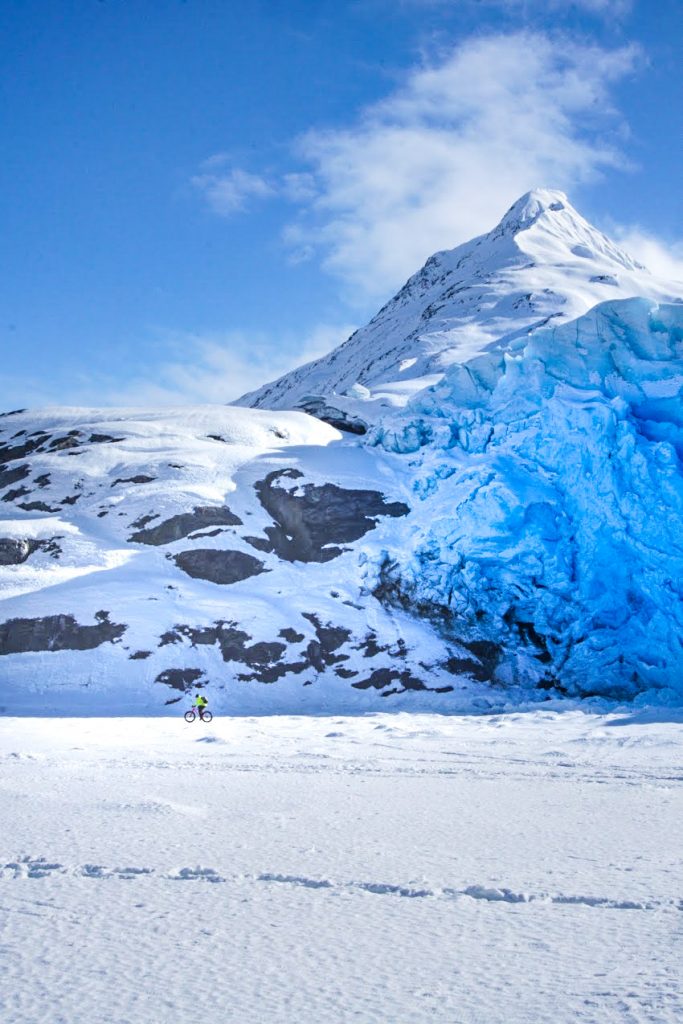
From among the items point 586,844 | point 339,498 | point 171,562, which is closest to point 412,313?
point 339,498

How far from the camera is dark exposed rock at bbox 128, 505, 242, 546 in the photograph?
35.6 metres

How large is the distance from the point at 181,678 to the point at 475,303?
7136 centimetres

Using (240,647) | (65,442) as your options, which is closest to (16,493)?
Answer: (65,442)

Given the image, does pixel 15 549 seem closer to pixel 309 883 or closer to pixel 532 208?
pixel 309 883

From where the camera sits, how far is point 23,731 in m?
19.5

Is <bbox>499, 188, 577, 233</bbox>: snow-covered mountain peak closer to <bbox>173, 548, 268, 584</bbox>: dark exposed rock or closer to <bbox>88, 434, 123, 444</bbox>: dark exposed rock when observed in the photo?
<bbox>88, 434, 123, 444</bbox>: dark exposed rock

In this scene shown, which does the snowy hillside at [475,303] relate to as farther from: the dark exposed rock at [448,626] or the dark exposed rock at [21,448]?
the dark exposed rock at [448,626]

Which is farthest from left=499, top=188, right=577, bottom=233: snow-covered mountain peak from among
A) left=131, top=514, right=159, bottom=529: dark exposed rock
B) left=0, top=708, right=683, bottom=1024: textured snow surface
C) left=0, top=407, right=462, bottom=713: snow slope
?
left=0, top=708, right=683, bottom=1024: textured snow surface

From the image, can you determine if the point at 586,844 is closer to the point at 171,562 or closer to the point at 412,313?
the point at 171,562

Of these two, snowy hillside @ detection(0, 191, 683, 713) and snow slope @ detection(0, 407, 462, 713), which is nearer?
snow slope @ detection(0, 407, 462, 713)

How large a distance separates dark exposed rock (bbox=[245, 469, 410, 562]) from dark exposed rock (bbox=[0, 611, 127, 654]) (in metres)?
9.13

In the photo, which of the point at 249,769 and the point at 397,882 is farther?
the point at 249,769

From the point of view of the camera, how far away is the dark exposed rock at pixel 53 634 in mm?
28094

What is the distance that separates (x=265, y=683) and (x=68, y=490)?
65.3 ft
